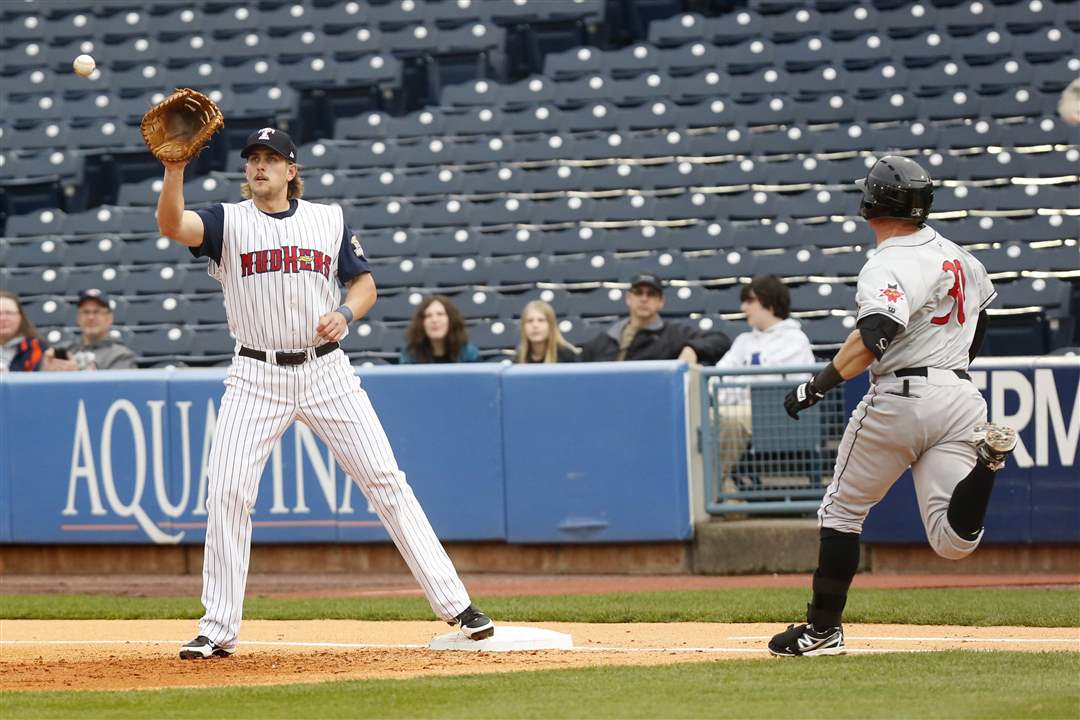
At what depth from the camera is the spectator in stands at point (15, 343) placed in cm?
972

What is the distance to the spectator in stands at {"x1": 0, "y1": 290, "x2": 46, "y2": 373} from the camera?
9.72m

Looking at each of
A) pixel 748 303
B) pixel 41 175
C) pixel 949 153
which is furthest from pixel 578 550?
pixel 41 175

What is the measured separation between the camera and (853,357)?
16.6ft

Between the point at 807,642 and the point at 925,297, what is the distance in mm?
1231

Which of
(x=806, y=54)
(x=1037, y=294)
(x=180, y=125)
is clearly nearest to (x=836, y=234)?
(x=1037, y=294)

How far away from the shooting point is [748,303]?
9.14m

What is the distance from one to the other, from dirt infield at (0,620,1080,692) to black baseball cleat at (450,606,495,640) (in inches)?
2.9

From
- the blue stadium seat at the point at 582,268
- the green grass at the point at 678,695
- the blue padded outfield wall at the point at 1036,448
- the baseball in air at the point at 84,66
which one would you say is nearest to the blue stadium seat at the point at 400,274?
the blue stadium seat at the point at 582,268

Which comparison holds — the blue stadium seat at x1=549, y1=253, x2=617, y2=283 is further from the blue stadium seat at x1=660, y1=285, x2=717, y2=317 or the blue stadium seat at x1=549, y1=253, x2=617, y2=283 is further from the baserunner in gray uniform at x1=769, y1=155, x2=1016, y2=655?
the baserunner in gray uniform at x1=769, y1=155, x2=1016, y2=655

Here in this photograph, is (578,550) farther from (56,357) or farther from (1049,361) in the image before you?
(56,357)

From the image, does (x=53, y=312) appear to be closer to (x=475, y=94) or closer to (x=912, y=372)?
(x=475, y=94)

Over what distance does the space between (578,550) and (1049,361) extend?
8.88 feet

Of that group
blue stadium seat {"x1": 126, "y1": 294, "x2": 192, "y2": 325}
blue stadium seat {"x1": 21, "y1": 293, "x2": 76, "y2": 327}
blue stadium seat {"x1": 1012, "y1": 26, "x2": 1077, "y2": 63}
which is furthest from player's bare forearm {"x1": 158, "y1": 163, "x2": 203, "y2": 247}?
blue stadium seat {"x1": 1012, "y1": 26, "x2": 1077, "y2": 63}

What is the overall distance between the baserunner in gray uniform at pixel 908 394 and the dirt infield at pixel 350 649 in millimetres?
621
